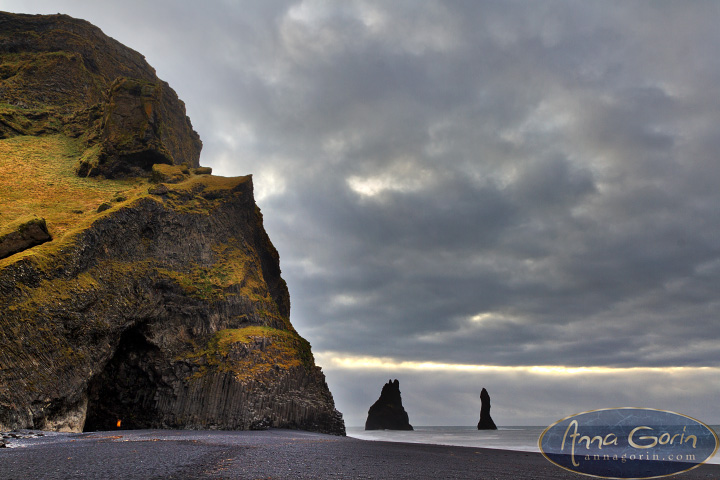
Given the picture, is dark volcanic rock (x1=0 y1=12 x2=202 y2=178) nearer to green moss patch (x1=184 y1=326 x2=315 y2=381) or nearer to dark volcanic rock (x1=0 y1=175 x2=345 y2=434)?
dark volcanic rock (x1=0 y1=175 x2=345 y2=434)

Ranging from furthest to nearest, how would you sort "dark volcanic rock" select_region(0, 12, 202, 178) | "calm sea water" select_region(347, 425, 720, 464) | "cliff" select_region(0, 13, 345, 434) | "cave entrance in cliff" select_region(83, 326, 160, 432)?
"dark volcanic rock" select_region(0, 12, 202, 178) < "calm sea water" select_region(347, 425, 720, 464) < "cave entrance in cliff" select_region(83, 326, 160, 432) < "cliff" select_region(0, 13, 345, 434)

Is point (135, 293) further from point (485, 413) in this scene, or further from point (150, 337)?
point (485, 413)

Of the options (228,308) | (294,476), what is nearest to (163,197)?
(228,308)

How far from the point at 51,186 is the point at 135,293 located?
22.3 metres

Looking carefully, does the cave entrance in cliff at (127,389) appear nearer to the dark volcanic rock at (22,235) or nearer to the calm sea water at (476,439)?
the dark volcanic rock at (22,235)

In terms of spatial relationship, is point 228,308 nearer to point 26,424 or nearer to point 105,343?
point 105,343

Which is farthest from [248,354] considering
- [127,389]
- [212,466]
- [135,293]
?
[212,466]

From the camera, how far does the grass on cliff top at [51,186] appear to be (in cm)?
3791

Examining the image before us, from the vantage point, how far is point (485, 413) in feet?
424

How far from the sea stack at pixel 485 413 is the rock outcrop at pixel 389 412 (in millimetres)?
28296

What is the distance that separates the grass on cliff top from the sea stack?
11744 cm

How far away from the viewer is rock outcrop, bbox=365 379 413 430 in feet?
471

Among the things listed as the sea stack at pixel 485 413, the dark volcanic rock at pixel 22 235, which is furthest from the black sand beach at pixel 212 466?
the sea stack at pixel 485 413

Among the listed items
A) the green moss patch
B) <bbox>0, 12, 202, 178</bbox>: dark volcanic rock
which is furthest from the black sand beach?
<bbox>0, 12, 202, 178</bbox>: dark volcanic rock
